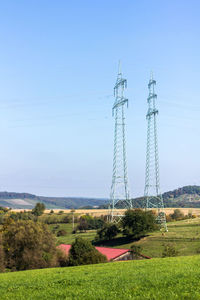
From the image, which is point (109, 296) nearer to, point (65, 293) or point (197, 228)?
point (65, 293)

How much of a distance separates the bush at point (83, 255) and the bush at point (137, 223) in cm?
3644

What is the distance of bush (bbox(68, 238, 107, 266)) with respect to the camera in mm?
45688

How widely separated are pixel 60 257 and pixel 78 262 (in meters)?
8.79

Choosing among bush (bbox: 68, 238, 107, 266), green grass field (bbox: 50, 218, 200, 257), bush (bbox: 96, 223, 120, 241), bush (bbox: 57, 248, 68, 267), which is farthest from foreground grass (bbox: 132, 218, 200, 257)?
bush (bbox: 68, 238, 107, 266)

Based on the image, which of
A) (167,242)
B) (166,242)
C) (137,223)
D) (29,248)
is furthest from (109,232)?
(29,248)

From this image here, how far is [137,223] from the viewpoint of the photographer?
8406cm

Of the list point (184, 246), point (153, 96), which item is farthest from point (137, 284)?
point (153, 96)

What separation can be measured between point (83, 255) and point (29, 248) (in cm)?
1237

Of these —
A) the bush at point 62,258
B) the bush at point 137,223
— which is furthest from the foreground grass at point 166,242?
the bush at point 62,258

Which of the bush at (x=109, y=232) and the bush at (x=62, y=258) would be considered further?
the bush at (x=109, y=232)

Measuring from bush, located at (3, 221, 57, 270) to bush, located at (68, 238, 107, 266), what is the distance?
15.3ft

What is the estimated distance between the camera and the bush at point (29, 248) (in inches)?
2016

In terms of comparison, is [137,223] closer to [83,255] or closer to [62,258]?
[62,258]

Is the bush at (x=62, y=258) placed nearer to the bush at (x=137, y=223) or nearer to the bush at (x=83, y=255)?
the bush at (x=83, y=255)
